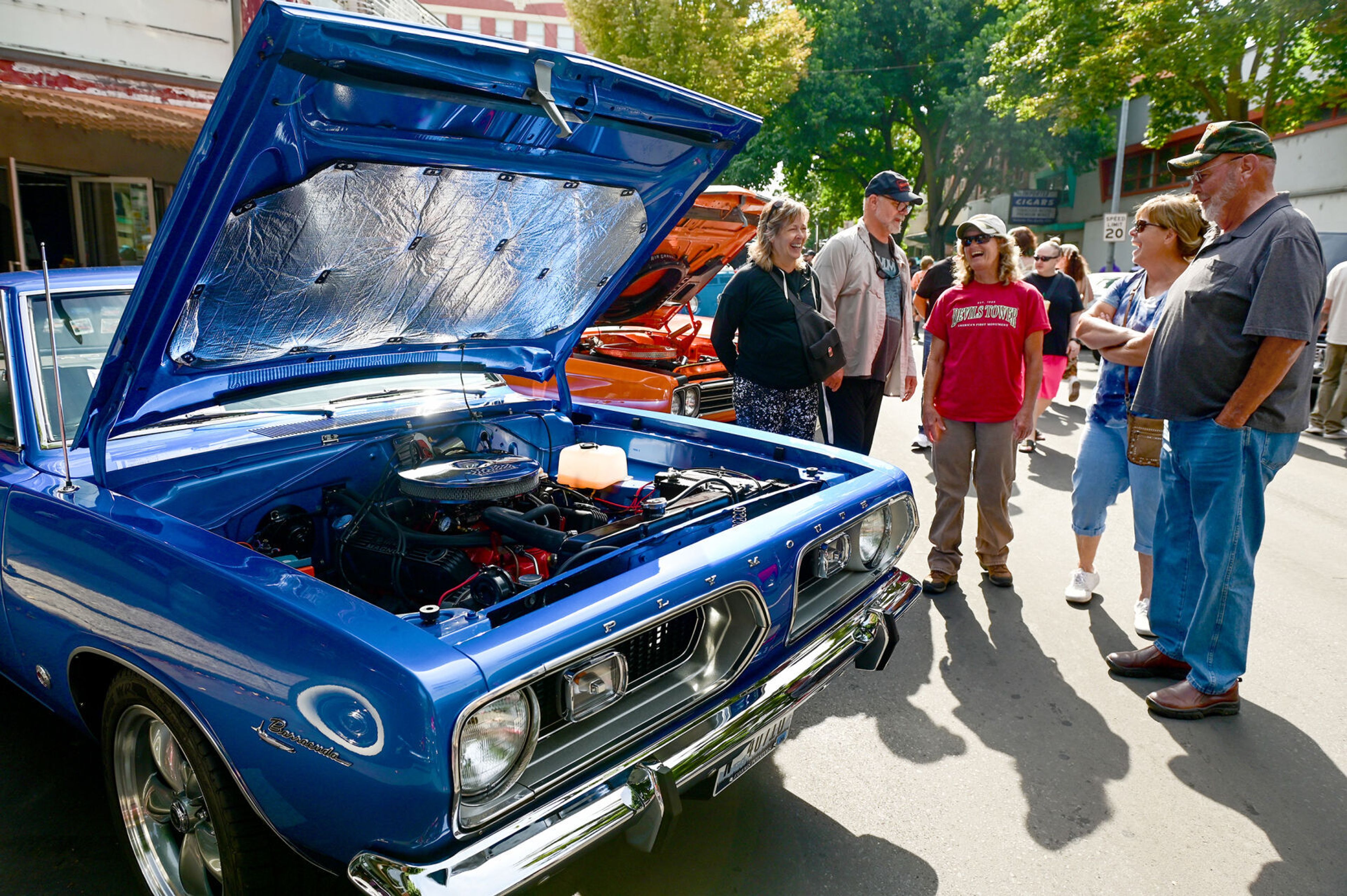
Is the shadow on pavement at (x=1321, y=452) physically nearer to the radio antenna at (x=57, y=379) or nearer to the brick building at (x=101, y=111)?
the radio antenna at (x=57, y=379)

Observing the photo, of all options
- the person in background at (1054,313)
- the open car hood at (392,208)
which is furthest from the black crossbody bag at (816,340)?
the person in background at (1054,313)

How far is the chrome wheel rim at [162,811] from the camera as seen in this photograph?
1.99 m

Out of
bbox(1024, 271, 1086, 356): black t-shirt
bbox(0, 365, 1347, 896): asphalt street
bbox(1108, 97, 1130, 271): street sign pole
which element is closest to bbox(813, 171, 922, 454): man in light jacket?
bbox(0, 365, 1347, 896): asphalt street

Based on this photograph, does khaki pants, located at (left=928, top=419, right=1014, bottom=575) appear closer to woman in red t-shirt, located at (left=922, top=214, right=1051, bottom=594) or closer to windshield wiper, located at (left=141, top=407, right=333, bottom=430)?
woman in red t-shirt, located at (left=922, top=214, right=1051, bottom=594)

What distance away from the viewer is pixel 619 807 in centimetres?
169

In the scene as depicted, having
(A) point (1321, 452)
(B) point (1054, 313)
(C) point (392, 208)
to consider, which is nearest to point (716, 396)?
(B) point (1054, 313)

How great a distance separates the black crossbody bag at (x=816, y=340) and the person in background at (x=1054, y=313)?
3.36m

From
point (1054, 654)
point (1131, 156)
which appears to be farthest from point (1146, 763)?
point (1131, 156)

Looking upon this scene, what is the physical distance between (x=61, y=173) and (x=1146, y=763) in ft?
43.9

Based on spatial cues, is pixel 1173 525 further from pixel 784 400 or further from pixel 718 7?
pixel 718 7

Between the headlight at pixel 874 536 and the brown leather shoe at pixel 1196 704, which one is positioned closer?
the headlight at pixel 874 536

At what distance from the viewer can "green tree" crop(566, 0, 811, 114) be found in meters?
18.5

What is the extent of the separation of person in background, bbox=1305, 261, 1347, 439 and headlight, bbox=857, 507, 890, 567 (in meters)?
7.74

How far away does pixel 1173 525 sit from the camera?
3232 millimetres
